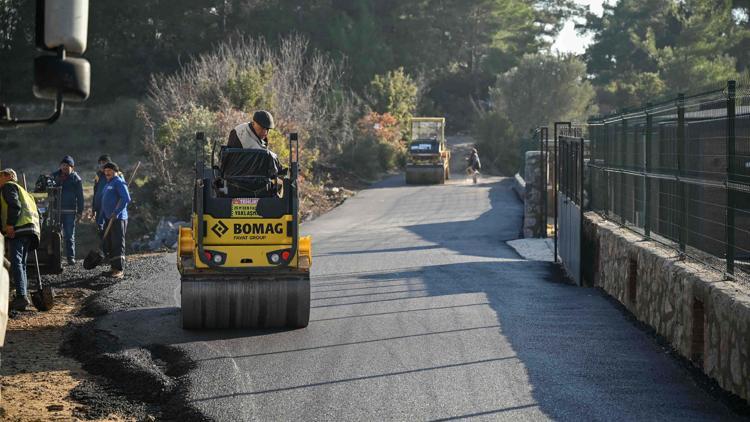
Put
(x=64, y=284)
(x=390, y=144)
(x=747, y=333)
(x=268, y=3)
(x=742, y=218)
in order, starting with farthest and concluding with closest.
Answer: (x=268, y=3) → (x=390, y=144) → (x=64, y=284) → (x=742, y=218) → (x=747, y=333)

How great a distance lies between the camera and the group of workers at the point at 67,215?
1319 centimetres

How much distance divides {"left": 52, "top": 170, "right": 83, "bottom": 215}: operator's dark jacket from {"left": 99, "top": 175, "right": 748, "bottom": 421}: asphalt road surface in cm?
272

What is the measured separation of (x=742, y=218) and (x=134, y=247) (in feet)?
71.9

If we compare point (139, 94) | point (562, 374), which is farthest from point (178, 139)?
point (139, 94)

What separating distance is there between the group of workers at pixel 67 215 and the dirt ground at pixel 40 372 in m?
0.71

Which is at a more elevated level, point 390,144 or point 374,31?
point 374,31

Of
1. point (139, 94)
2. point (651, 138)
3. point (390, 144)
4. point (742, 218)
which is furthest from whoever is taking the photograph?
point (139, 94)

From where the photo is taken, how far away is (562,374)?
9578 millimetres

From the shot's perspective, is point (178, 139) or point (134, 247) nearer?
point (134, 247)

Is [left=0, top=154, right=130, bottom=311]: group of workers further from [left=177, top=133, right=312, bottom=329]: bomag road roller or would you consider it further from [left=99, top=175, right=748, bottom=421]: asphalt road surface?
[left=177, top=133, right=312, bottom=329]: bomag road roller

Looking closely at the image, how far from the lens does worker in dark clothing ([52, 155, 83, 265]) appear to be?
66.7 ft

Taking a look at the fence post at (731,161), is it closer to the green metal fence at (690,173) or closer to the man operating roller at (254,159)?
the green metal fence at (690,173)

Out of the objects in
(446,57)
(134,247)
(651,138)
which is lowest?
(134,247)

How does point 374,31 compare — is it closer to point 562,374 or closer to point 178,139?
point 178,139
